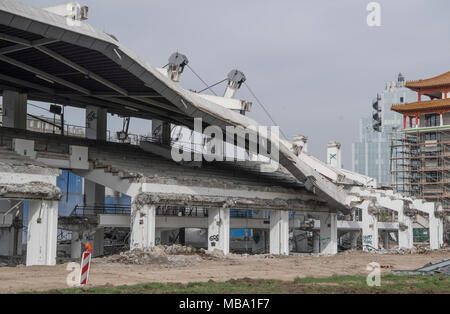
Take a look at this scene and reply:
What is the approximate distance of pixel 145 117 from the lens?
188 ft

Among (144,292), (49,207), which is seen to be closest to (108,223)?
(49,207)

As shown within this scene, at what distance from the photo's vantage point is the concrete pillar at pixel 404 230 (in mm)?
63459

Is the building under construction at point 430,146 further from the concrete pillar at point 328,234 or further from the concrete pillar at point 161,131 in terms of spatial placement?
the concrete pillar at point 161,131

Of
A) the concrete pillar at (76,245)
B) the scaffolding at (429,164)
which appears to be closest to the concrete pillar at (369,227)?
the concrete pillar at (76,245)

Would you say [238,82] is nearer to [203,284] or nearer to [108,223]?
[108,223]

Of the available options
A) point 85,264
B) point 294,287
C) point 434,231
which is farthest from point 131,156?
point 434,231

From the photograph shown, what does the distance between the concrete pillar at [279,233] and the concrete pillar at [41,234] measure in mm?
20858

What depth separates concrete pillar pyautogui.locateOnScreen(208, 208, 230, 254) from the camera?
44.6 meters

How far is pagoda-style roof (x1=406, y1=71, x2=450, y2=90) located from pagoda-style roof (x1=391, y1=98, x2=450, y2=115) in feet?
11.1

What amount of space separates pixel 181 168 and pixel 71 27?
779 inches

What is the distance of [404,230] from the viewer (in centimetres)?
6406

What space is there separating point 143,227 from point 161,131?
66.8 ft

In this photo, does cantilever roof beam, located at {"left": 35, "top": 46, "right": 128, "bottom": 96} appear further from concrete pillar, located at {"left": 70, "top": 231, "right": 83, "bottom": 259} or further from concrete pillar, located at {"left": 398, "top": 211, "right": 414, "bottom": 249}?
concrete pillar, located at {"left": 398, "top": 211, "right": 414, "bottom": 249}

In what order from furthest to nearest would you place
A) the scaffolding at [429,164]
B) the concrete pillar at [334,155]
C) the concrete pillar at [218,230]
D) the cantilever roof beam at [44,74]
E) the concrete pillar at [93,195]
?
the scaffolding at [429,164] → the concrete pillar at [334,155] → the concrete pillar at [93,195] → the concrete pillar at [218,230] → the cantilever roof beam at [44,74]
